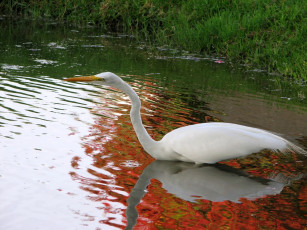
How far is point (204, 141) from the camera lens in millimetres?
4938

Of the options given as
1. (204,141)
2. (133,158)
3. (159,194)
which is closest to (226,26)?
(133,158)

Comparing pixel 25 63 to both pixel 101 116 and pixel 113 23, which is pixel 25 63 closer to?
pixel 101 116

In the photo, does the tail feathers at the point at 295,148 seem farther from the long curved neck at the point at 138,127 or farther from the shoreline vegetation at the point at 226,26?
the shoreline vegetation at the point at 226,26

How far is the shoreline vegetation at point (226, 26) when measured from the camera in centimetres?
1060

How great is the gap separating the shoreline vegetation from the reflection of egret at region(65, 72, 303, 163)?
4.51m

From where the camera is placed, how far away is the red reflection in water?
3934 mm

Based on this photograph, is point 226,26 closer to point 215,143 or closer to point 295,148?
point 295,148

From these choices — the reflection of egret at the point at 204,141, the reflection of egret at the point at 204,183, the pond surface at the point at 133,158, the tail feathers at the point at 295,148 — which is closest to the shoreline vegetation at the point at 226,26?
the pond surface at the point at 133,158

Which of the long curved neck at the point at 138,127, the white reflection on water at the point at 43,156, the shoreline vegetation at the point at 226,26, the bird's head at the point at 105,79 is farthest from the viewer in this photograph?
the shoreline vegetation at the point at 226,26

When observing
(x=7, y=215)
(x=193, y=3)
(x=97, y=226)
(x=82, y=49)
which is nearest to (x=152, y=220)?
(x=97, y=226)

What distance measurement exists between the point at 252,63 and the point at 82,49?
352 cm

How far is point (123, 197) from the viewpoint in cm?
430

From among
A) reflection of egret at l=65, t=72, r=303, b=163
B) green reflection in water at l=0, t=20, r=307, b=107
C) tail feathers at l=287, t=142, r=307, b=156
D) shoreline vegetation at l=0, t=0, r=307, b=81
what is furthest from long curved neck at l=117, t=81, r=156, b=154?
shoreline vegetation at l=0, t=0, r=307, b=81

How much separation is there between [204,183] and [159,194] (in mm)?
505
